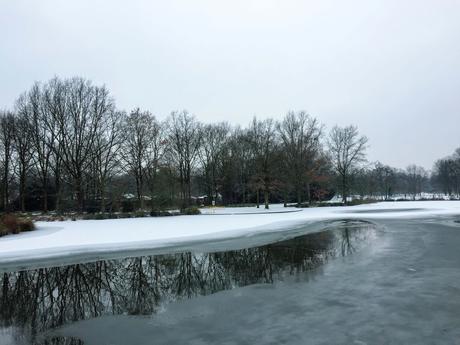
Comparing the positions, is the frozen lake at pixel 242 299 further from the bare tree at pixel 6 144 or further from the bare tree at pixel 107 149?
the bare tree at pixel 6 144

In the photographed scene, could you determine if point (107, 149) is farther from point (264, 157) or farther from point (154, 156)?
point (264, 157)

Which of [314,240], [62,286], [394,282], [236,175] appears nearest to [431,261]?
[394,282]

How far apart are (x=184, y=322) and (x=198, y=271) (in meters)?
4.40

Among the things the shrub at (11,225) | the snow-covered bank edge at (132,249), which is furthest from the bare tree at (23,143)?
the snow-covered bank edge at (132,249)

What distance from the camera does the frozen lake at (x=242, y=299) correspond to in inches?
234

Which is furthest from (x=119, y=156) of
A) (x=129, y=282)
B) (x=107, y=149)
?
(x=129, y=282)

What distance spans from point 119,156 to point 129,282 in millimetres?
39093

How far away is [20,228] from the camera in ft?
76.1

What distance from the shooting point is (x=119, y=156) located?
46844 millimetres

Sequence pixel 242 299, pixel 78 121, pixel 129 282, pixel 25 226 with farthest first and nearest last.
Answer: pixel 78 121 → pixel 25 226 → pixel 129 282 → pixel 242 299

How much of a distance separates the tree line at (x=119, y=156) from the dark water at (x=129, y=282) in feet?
91.1

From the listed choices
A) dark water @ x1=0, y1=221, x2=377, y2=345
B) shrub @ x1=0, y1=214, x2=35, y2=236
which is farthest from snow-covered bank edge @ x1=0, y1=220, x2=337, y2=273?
shrub @ x1=0, y1=214, x2=35, y2=236

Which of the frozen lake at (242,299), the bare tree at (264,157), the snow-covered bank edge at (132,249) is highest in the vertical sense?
the bare tree at (264,157)

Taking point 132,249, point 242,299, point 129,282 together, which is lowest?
point 242,299
